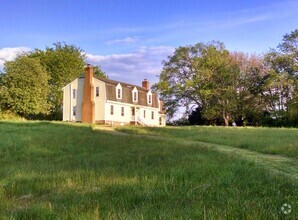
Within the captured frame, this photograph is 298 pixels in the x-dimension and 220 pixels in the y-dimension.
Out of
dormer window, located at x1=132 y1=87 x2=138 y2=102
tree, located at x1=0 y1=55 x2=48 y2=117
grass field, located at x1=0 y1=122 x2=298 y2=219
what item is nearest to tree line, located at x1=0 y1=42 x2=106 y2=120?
tree, located at x1=0 y1=55 x2=48 y2=117

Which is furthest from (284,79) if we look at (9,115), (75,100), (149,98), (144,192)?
(144,192)

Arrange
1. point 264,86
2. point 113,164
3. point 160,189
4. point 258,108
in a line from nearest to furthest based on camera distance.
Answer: point 160,189 < point 113,164 < point 264,86 < point 258,108

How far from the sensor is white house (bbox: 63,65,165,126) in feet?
154

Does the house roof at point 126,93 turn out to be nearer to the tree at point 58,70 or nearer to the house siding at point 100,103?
the house siding at point 100,103

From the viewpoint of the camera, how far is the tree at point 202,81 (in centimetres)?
5428

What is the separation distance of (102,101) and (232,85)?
65.9 ft

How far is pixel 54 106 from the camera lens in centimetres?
6059

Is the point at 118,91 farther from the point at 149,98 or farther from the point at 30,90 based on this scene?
the point at 30,90

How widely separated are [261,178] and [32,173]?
4.85 meters

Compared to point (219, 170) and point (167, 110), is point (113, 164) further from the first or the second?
point (167, 110)

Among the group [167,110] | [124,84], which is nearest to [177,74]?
[167,110]

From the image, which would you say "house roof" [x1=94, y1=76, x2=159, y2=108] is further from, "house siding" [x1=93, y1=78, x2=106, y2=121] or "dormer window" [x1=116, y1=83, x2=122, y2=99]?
"house siding" [x1=93, y1=78, x2=106, y2=121]

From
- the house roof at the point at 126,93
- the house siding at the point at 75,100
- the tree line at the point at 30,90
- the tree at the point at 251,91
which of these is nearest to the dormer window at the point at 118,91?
the house roof at the point at 126,93

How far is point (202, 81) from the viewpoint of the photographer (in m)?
56.4
